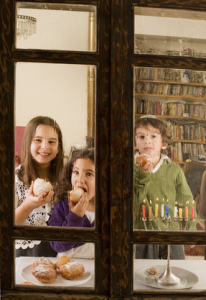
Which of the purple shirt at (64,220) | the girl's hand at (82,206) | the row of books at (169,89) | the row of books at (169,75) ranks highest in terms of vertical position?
the row of books at (169,75)

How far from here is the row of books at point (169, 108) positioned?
149cm

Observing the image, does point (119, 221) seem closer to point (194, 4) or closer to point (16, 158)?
point (16, 158)

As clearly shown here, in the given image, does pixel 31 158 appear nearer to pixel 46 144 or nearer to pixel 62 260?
pixel 46 144

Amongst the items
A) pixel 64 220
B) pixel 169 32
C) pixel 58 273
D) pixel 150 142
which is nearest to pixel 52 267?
pixel 58 273

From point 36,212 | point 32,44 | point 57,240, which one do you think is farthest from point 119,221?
point 32,44

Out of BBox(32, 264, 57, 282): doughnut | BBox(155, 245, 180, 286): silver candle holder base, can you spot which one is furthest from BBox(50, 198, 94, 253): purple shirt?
BBox(155, 245, 180, 286): silver candle holder base

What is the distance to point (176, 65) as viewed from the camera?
4.88 feet

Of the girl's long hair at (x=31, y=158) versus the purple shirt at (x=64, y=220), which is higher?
the girl's long hair at (x=31, y=158)

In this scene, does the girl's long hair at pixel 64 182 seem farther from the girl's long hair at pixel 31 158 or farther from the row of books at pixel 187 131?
the row of books at pixel 187 131

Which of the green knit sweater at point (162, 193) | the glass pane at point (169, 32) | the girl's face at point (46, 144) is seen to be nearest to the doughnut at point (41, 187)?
the girl's face at point (46, 144)

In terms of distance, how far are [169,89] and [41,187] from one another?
913 mm

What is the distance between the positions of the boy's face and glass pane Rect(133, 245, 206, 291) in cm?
52

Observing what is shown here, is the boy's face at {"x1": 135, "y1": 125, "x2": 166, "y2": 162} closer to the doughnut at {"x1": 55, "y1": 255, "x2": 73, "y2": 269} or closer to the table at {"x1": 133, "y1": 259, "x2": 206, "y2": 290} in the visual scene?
the table at {"x1": 133, "y1": 259, "x2": 206, "y2": 290}

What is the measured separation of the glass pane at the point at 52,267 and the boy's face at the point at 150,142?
0.61 metres
